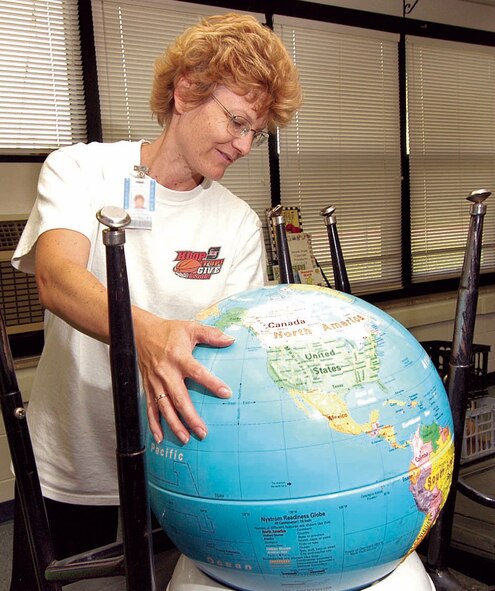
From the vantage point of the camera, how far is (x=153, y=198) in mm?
1181

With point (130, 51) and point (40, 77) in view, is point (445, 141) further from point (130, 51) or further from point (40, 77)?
point (40, 77)

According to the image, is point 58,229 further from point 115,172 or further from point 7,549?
point 7,549

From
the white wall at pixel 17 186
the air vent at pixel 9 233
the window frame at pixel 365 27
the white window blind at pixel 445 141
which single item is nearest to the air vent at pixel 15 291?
the air vent at pixel 9 233

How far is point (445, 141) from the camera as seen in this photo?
4484 mm

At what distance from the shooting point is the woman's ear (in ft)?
3.84

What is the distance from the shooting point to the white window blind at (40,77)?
2.74m

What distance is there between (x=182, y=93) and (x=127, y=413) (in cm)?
79

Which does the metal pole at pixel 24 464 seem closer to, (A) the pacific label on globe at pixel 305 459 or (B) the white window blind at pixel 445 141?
(A) the pacific label on globe at pixel 305 459

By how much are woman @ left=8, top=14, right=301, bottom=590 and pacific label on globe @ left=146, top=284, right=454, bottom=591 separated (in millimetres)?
385

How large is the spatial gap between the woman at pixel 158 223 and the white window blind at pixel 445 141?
3.37 metres

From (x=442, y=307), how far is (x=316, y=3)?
2.26 meters

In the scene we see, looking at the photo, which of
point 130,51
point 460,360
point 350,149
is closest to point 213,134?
point 460,360

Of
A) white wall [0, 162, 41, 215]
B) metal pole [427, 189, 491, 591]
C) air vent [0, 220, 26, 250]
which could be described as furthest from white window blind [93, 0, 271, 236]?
metal pole [427, 189, 491, 591]

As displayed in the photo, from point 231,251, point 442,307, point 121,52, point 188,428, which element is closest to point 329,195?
point 442,307
